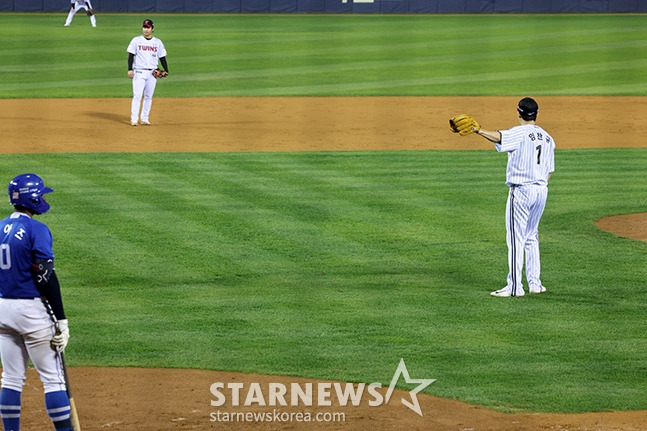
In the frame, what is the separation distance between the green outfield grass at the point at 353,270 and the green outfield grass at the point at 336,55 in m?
8.83

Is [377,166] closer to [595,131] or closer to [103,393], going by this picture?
[595,131]

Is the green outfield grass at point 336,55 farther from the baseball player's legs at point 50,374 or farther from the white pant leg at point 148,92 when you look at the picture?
the baseball player's legs at point 50,374

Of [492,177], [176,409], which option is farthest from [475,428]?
[492,177]

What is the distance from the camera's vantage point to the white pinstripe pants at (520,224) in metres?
9.47

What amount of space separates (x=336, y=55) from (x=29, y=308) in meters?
26.3

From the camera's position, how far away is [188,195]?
45.0 ft

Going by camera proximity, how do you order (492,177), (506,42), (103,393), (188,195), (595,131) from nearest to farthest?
(103,393), (188,195), (492,177), (595,131), (506,42)

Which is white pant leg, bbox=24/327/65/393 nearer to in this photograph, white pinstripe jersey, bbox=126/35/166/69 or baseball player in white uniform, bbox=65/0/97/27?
white pinstripe jersey, bbox=126/35/166/69

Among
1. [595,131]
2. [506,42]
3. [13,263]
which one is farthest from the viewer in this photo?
[506,42]

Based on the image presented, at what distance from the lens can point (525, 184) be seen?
9438mm

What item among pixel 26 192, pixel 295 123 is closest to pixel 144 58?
pixel 295 123

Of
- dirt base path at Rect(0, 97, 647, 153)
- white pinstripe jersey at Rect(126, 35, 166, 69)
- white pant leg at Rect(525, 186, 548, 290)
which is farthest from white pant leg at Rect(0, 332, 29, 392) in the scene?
white pinstripe jersey at Rect(126, 35, 166, 69)

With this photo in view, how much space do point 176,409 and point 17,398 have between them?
1.17 m
